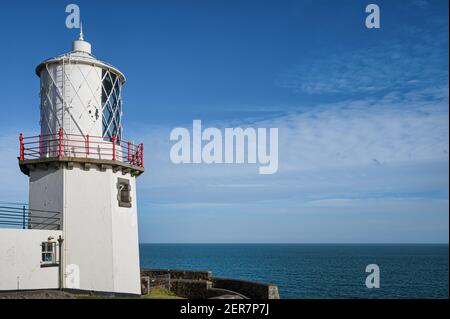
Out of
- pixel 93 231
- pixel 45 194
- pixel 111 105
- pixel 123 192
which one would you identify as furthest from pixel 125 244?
pixel 111 105

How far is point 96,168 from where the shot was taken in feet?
63.5

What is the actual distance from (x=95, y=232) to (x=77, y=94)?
6109 mm

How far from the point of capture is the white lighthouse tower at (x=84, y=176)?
18828 mm

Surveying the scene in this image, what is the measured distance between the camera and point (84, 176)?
1916 centimetres

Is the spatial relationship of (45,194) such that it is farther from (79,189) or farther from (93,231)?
(93,231)

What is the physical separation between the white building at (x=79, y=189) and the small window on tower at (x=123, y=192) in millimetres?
45

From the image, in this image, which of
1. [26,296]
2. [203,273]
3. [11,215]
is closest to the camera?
[26,296]

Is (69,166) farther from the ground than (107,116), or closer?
closer

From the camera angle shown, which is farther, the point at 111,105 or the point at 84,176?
the point at 111,105

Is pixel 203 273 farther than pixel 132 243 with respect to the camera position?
Yes

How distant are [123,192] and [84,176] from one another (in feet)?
6.75
